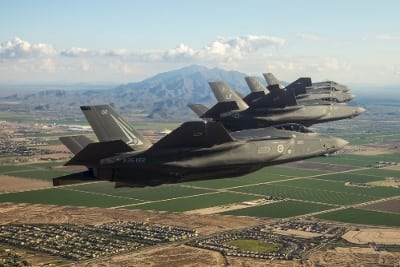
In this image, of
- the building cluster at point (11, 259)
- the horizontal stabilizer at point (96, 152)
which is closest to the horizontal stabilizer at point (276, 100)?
Answer: the horizontal stabilizer at point (96, 152)

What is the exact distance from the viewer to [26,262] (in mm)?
77562

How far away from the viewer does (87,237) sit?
92.4 metres

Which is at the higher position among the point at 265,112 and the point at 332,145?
the point at 265,112

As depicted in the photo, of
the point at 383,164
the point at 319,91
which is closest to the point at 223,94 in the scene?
the point at 319,91

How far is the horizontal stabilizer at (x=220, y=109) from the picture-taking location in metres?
52.6

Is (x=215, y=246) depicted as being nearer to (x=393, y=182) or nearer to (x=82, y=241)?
(x=82, y=241)

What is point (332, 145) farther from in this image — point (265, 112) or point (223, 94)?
point (223, 94)

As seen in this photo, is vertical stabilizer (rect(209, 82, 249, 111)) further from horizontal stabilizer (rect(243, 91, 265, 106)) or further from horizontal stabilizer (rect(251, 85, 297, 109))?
horizontal stabilizer (rect(251, 85, 297, 109))

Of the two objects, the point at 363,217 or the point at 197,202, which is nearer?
the point at 363,217

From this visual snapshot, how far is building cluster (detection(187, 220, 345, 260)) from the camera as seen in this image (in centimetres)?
8338

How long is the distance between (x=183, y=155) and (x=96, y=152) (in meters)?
5.96

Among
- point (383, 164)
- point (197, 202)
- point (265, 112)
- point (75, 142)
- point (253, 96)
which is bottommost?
point (383, 164)

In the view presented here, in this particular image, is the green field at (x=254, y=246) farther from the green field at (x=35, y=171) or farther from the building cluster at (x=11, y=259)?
the green field at (x=35, y=171)

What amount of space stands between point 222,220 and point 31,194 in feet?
164
